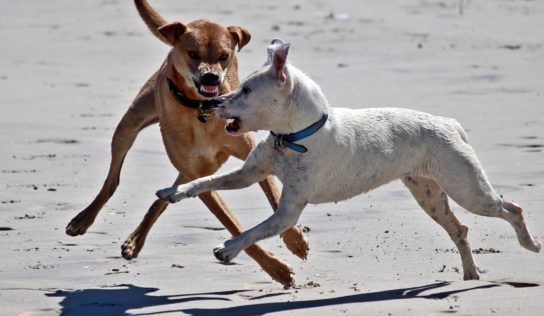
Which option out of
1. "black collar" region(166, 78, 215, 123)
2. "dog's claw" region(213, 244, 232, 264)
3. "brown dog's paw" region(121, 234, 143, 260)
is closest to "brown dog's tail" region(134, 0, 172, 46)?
"black collar" region(166, 78, 215, 123)

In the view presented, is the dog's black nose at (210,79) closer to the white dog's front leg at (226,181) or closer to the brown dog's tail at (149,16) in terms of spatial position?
the white dog's front leg at (226,181)

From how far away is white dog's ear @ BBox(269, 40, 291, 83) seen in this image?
6336 millimetres

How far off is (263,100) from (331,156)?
49 centimetres

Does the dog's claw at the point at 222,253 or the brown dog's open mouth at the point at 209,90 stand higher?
the brown dog's open mouth at the point at 209,90

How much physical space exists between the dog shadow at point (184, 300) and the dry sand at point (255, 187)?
2 centimetres

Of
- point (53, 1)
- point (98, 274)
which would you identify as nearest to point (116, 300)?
point (98, 274)

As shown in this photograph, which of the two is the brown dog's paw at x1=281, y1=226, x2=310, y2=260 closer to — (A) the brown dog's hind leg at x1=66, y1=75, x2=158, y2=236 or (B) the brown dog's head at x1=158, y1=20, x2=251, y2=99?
(B) the brown dog's head at x1=158, y1=20, x2=251, y2=99

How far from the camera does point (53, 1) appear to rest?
18109 millimetres

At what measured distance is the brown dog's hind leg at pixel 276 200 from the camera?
7480 mm

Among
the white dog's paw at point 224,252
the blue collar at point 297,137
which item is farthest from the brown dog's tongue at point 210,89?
the white dog's paw at point 224,252

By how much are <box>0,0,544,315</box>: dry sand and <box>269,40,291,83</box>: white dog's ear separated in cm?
116

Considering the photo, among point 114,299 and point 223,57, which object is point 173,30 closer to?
point 223,57

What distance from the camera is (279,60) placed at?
6.36 metres

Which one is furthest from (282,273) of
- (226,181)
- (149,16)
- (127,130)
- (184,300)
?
(149,16)
